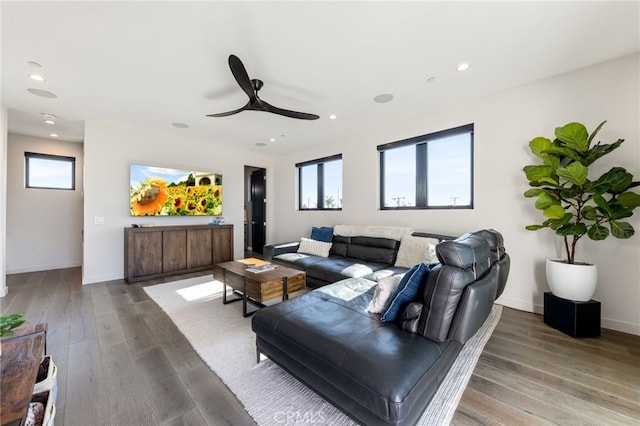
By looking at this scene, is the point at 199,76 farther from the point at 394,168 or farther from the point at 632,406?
the point at 632,406

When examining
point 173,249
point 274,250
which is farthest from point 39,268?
point 274,250

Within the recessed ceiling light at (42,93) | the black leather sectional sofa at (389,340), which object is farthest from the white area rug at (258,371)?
the recessed ceiling light at (42,93)

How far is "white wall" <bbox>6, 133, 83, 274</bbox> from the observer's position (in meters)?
4.58

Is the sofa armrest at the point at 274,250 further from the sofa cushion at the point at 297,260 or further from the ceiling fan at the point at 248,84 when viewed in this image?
the ceiling fan at the point at 248,84

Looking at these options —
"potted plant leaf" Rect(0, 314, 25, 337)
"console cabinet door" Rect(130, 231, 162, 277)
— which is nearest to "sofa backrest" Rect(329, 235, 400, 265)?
"console cabinet door" Rect(130, 231, 162, 277)

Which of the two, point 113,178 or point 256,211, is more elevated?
point 113,178

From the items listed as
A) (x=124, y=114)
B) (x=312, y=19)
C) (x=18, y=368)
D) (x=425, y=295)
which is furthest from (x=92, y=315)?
(x=312, y=19)

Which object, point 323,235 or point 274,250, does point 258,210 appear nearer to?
point 274,250

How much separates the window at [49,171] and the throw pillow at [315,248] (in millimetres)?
5274

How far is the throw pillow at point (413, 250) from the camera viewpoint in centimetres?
324

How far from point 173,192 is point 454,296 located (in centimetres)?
510

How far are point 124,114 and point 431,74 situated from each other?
441cm

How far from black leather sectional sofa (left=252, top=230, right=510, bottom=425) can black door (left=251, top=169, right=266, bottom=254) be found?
16.4 ft

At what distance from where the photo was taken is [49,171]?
5008 millimetres
